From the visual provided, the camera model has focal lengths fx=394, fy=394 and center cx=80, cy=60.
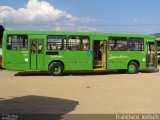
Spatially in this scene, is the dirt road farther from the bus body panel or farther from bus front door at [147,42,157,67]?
bus front door at [147,42,157,67]

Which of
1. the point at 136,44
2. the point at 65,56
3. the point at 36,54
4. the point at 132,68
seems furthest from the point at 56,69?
the point at 136,44

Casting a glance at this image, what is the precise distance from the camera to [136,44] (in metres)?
24.5

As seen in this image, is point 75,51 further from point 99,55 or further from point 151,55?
point 151,55

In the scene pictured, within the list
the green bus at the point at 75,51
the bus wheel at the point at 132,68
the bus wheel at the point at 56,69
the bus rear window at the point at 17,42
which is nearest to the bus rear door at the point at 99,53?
the green bus at the point at 75,51

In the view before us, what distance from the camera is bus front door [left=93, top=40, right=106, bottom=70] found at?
23.4 meters

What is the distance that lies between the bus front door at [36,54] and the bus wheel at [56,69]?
658 mm

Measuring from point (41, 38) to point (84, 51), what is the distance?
2.70 metres

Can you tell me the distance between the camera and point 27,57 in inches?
862

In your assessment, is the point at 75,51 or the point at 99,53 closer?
the point at 75,51

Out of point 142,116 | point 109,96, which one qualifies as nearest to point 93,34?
point 109,96

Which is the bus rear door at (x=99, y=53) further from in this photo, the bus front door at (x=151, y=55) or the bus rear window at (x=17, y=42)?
the bus rear window at (x=17, y=42)

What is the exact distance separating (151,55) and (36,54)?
7549 mm

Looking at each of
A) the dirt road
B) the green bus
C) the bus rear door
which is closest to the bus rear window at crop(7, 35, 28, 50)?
the green bus

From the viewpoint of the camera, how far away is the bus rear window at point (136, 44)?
24297mm
